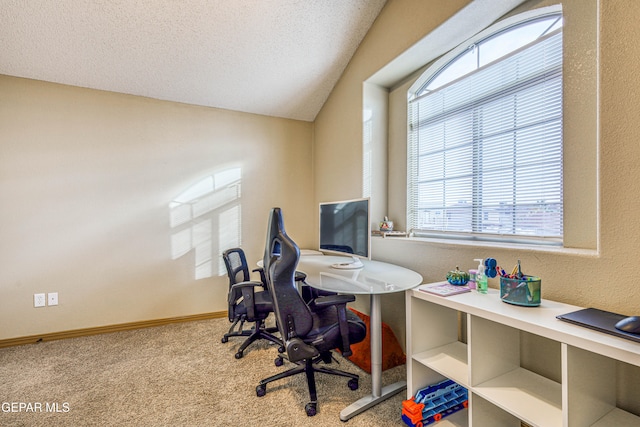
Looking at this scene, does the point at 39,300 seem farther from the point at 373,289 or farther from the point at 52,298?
the point at 373,289

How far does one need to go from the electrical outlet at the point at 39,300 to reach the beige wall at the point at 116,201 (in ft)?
0.15

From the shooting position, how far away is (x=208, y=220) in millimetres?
3328

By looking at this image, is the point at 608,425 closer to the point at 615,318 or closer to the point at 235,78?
the point at 615,318

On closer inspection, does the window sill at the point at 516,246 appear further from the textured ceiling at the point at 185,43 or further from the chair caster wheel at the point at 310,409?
the textured ceiling at the point at 185,43

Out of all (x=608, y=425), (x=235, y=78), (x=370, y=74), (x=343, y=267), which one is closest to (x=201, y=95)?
(x=235, y=78)

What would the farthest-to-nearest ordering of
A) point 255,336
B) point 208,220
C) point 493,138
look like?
point 208,220 → point 255,336 → point 493,138

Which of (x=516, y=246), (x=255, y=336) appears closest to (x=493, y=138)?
(x=516, y=246)

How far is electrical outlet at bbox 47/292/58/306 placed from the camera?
274 cm

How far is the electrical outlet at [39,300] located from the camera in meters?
2.69

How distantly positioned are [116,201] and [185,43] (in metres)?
1.75

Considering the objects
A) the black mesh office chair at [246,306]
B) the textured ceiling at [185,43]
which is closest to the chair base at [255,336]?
the black mesh office chair at [246,306]

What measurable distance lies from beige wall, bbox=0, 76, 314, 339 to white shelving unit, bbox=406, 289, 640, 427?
2.43 meters

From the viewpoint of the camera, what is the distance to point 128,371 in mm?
2172

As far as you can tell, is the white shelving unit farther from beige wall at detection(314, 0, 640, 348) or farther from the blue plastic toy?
beige wall at detection(314, 0, 640, 348)
